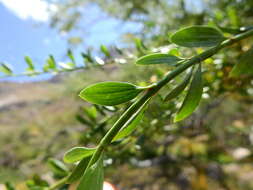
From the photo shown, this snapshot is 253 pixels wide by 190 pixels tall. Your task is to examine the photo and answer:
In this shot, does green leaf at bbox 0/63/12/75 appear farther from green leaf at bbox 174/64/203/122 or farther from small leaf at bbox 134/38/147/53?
green leaf at bbox 174/64/203/122

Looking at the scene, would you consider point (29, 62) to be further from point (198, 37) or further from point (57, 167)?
point (198, 37)

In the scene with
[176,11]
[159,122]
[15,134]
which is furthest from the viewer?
[15,134]

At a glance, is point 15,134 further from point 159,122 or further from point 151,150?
point 159,122

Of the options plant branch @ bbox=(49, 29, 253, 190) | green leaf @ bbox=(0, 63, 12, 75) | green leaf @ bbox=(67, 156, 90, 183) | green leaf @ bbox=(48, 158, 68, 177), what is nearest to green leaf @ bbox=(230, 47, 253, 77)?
plant branch @ bbox=(49, 29, 253, 190)

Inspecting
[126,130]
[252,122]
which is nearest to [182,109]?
[126,130]

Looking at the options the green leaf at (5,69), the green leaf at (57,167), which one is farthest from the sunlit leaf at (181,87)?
the green leaf at (5,69)

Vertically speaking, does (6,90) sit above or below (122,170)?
above

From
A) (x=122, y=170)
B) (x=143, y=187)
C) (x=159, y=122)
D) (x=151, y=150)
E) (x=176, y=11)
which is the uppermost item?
(x=176, y=11)
